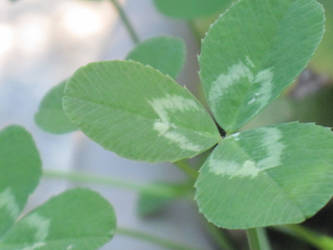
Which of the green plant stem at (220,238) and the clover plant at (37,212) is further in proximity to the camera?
the green plant stem at (220,238)

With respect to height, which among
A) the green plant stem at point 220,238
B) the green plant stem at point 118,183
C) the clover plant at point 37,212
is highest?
the clover plant at point 37,212

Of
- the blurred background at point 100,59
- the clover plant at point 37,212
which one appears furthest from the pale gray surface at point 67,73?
the clover plant at point 37,212

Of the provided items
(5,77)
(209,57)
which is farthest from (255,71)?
(5,77)

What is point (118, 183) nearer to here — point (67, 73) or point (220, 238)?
point (220, 238)

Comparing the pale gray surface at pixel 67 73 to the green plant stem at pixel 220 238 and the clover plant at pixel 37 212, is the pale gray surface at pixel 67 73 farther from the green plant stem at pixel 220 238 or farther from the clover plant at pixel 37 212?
the clover plant at pixel 37 212

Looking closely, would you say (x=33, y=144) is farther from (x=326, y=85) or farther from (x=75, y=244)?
(x=326, y=85)

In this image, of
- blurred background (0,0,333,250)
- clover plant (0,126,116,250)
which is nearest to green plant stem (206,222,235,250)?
blurred background (0,0,333,250)

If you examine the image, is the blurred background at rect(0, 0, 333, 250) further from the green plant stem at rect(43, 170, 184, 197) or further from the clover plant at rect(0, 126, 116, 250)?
the clover plant at rect(0, 126, 116, 250)

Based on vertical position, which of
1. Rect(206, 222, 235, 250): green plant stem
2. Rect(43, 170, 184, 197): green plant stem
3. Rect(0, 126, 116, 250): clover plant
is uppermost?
Rect(0, 126, 116, 250): clover plant
